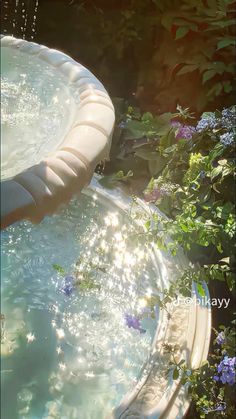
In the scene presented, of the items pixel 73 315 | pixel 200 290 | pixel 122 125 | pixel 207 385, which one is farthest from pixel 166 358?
pixel 122 125

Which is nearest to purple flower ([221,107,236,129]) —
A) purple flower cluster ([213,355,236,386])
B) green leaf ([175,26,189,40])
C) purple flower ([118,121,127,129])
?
purple flower ([118,121,127,129])

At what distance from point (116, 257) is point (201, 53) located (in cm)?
144

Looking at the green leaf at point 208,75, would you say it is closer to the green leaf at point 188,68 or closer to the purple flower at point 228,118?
the green leaf at point 188,68

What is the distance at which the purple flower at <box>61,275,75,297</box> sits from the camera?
1924mm

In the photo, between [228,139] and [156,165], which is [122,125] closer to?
[156,165]

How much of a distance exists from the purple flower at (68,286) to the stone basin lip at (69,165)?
21.7 inches

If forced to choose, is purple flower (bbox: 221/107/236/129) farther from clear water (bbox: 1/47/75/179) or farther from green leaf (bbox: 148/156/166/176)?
clear water (bbox: 1/47/75/179)

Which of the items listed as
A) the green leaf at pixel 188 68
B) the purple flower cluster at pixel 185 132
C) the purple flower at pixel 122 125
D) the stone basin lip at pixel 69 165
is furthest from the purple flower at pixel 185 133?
the green leaf at pixel 188 68

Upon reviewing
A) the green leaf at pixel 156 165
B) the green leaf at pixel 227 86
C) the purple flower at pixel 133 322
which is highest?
the green leaf at pixel 227 86

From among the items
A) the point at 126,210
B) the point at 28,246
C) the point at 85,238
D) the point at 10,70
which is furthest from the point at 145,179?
the point at 10,70

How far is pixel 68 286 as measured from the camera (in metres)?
1.94

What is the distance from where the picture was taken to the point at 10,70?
1.96 meters

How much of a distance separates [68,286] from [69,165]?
0.65 metres

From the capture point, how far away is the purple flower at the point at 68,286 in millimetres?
1924
